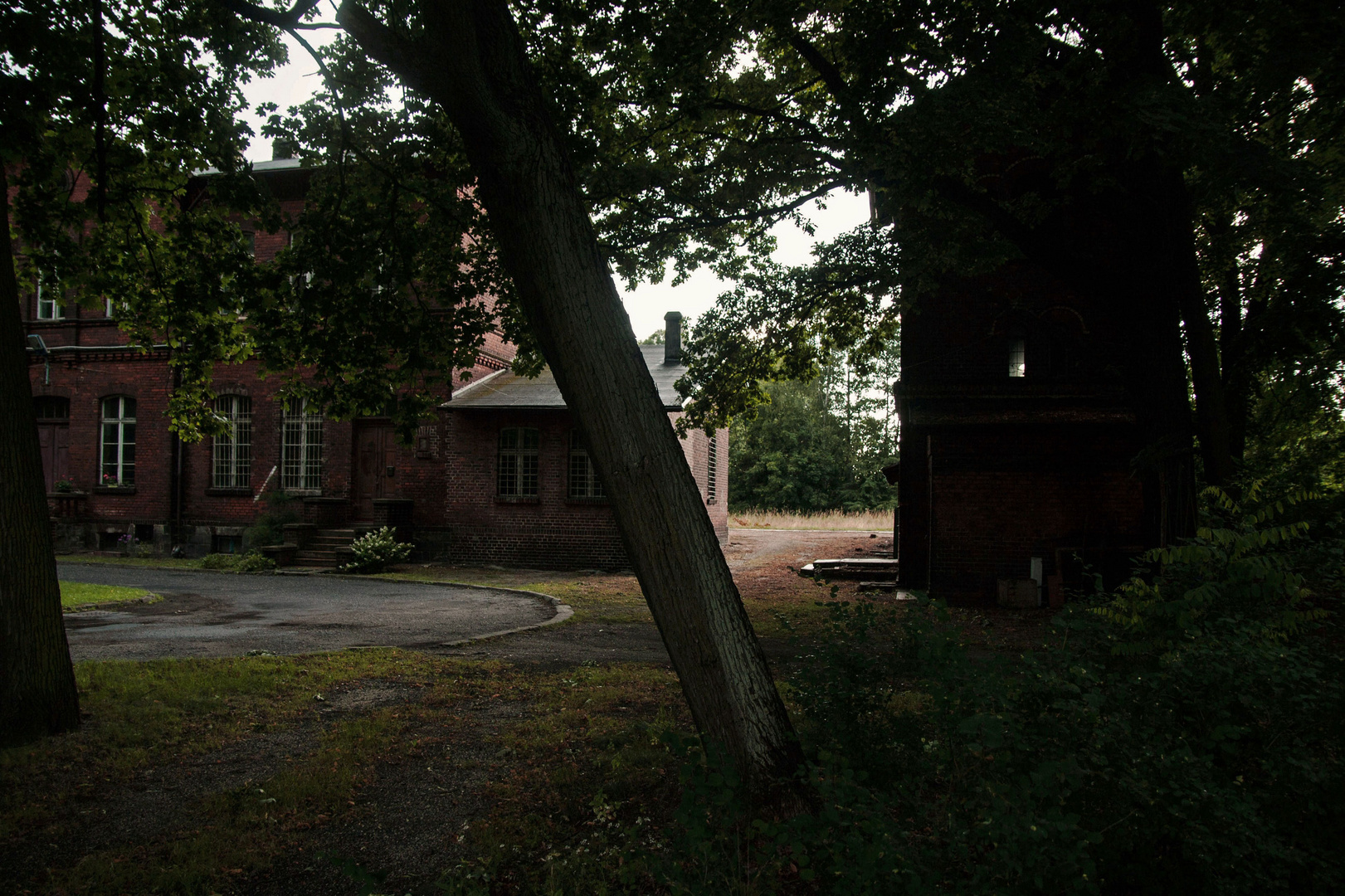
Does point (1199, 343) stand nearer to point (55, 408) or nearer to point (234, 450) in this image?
point (234, 450)

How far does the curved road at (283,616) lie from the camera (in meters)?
8.68

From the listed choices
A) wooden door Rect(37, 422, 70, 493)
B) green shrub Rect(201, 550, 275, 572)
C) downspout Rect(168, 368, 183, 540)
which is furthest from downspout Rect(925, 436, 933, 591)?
wooden door Rect(37, 422, 70, 493)

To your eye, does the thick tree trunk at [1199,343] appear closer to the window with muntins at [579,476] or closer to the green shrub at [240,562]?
the window with muntins at [579,476]

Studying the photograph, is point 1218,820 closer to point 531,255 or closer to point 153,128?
point 531,255

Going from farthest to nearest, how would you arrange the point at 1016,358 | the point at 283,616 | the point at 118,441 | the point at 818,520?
the point at 818,520 < the point at 118,441 < the point at 1016,358 < the point at 283,616

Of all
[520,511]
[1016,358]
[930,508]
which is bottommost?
A: [520,511]

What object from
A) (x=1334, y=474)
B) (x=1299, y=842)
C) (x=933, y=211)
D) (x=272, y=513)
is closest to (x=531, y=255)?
(x=1299, y=842)

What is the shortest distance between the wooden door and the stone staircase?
8.41 meters

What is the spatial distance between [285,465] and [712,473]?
11.8 m

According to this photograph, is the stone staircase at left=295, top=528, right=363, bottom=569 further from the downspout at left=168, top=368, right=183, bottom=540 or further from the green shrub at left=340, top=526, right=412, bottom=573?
the downspout at left=168, top=368, right=183, bottom=540

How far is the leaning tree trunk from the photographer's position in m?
4.99

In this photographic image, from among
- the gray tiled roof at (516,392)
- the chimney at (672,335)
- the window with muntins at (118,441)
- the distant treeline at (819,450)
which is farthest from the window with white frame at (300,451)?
the distant treeline at (819,450)

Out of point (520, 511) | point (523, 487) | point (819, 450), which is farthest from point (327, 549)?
point (819, 450)

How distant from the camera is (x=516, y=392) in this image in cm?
1877
